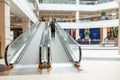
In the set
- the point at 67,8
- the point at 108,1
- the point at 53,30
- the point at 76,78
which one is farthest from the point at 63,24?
the point at 76,78

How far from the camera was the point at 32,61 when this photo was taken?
31.8 ft

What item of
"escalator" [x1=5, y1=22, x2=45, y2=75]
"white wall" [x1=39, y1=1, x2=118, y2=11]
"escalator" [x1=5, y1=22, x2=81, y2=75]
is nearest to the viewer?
"escalator" [x1=5, y1=22, x2=45, y2=75]

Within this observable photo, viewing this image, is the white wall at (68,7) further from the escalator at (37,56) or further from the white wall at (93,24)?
the escalator at (37,56)

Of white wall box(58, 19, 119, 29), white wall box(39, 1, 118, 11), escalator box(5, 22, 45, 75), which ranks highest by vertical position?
white wall box(39, 1, 118, 11)

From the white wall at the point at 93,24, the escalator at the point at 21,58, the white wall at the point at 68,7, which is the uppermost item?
the white wall at the point at 68,7

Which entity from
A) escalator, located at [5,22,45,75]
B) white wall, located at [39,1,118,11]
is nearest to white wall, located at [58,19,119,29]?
white wall, located at [39,1,118,11]

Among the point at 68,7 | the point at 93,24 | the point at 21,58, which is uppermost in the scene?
the point at 68,7

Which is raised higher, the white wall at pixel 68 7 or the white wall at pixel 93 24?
the white wall at pixel 68 7

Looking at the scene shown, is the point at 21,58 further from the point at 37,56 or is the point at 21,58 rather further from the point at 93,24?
the point at 93,24

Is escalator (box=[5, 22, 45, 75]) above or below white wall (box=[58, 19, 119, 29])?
below

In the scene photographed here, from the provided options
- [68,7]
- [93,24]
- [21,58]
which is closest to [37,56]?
[21,58]

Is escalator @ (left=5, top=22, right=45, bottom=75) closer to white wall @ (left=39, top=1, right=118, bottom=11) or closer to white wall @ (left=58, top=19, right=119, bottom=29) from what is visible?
white wall @ (left=58, top=19, right=119, bottom=29)

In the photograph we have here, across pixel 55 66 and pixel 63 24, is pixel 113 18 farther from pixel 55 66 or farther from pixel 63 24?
pixel 55 66

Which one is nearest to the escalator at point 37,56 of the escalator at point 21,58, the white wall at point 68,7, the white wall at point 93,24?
the escalator at point 21,58
